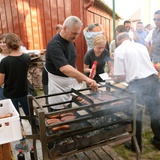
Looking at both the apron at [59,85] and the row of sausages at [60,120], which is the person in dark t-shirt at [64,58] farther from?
the row of sausages at [60,120]

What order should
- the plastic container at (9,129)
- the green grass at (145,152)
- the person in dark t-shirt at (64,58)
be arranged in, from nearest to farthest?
1. the plastic container at (9,129)
2. the person in dark t-shirt at (64,58)
3. the green grass at (145,152)

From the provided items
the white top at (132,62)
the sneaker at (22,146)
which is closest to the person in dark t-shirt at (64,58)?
the white top at (132,62)

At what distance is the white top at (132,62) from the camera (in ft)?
9.97

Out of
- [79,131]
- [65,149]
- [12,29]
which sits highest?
[12,29]

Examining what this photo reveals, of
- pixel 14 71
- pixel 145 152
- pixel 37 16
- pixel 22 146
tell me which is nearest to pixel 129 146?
pixel 145 152

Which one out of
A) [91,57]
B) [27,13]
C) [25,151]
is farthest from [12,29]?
[25,151]

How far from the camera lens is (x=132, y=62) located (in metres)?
3.04

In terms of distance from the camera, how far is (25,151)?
3.34 m

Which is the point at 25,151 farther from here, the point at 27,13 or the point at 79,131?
the point at 27,13

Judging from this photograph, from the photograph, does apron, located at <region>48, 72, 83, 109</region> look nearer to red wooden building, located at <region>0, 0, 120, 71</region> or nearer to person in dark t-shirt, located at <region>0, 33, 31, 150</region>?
person in dark t-shirt, located at <region>0, 33, 31, 150</region>

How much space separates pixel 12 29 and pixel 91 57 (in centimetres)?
440

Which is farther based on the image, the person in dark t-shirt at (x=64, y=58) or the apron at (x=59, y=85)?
the apron at (x=59, y=85)

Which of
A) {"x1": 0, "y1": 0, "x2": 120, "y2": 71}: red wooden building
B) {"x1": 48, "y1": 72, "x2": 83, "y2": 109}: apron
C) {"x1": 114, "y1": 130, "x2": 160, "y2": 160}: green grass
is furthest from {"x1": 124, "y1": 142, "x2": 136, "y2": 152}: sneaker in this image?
{"x1": 0, "y1": 0, "x2": 120, "y2": 71}: red wooden building

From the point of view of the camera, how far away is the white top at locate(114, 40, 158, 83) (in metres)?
3.04
